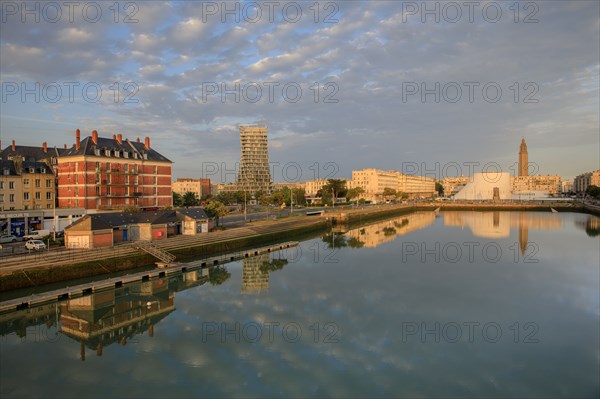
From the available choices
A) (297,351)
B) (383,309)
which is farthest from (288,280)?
(297,351)

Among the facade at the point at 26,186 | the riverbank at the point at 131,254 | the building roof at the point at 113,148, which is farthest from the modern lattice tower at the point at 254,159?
the facade at the point at 26,186

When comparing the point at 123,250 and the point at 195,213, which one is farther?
the point at 195,213

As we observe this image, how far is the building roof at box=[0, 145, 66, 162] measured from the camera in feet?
174

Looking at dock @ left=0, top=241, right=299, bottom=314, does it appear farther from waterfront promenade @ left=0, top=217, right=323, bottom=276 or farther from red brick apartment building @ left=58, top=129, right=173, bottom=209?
red brick apartment building @ left=58, top=129, right=173, bottom=209

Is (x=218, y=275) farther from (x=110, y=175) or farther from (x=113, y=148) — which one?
(x=113, y=148)

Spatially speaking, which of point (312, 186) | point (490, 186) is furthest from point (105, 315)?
point (312, 186)

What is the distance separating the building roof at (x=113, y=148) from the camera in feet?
165

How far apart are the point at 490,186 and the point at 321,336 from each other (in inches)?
5669

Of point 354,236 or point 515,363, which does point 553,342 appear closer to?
point 515,363

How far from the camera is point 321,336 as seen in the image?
20.1m

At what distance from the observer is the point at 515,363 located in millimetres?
17109

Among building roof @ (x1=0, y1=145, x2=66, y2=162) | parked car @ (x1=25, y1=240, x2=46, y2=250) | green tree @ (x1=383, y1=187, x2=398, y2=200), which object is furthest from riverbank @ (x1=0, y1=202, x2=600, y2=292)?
green tree @ (x1=383, y1=187, x2=398, y2=200)

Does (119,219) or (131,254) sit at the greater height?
(119,219)

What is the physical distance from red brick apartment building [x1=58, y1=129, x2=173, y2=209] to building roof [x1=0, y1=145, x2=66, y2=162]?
4.45 metres
